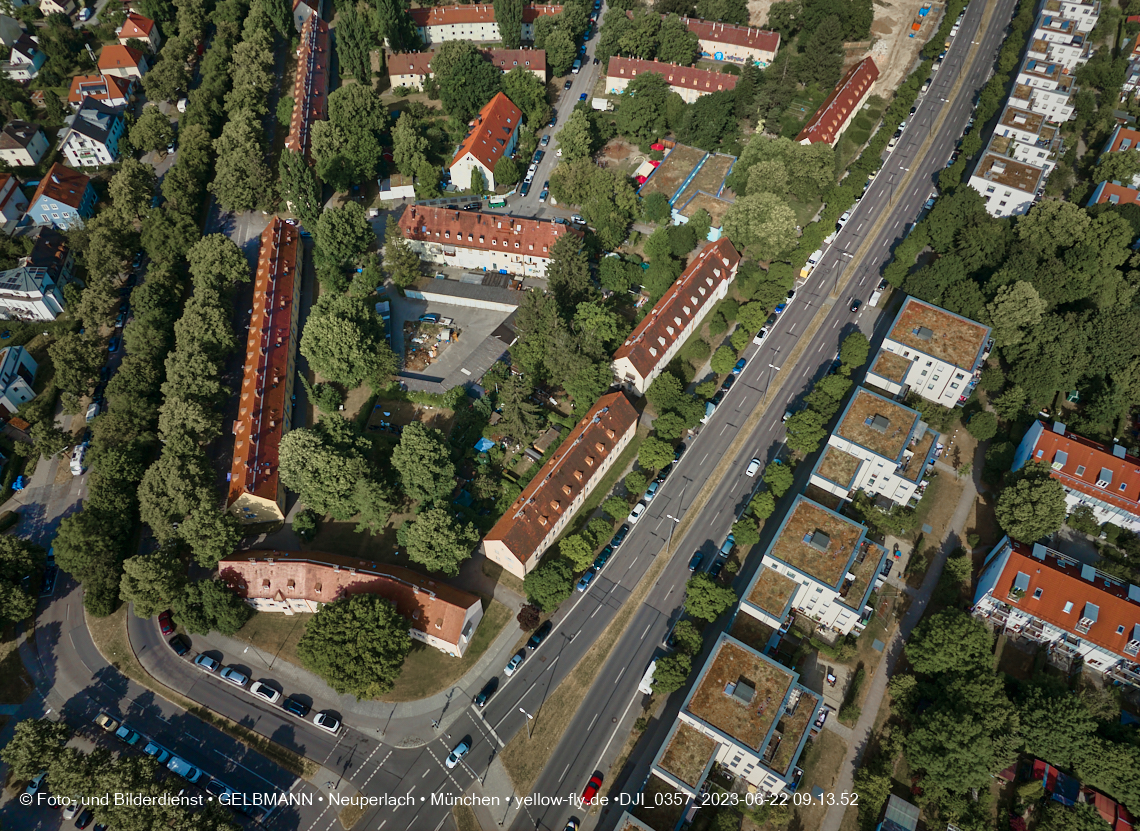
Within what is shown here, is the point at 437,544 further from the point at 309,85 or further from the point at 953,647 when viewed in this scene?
the point at 309,85

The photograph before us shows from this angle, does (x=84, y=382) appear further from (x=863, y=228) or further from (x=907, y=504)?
(x=863, y=228)

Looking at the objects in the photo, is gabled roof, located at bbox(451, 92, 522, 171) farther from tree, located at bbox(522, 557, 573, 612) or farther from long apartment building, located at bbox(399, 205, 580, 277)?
tree, located at bbox(522, 557, 573, 612)

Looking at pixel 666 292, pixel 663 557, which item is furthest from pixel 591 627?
pixel 666 292

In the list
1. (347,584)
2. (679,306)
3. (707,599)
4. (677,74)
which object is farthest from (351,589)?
(677,74)

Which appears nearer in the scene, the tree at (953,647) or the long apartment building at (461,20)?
the tree at (953,647)

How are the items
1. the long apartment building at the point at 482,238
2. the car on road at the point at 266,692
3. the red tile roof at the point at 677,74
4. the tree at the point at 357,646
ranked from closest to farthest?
1. the tree at the point at 357,646
2. the car on road at the point at 266,692
3. the long apartment building at the point at 482,238
4. the red tile roof at the point at 677,74

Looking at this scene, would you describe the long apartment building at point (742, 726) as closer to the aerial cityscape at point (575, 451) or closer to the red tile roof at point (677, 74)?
the aerial cityscape at point (575, 451)

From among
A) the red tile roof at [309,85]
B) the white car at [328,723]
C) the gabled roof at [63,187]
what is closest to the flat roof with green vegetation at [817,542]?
the white car at [328,723]
